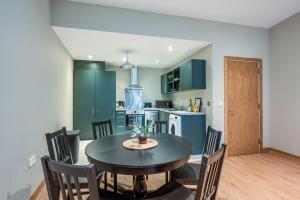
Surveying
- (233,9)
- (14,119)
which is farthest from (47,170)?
(233,9)

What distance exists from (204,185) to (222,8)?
10.2ft

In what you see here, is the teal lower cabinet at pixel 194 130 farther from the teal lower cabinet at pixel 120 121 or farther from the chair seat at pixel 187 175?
the teal lower cabinet at pixel 120 121

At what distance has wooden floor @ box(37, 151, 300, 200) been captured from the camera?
2.24 meters

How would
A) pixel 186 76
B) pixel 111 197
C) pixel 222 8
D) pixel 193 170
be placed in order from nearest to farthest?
pixel 111 197 → pixel 193 170 → pixel 222 8 → pixel 186 76

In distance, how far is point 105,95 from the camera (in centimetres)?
521

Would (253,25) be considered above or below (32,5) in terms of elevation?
above

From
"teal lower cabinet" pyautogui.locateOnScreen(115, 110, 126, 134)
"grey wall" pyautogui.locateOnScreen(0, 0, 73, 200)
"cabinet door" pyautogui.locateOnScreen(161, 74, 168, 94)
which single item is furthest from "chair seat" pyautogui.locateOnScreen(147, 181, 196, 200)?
"cabinet door" pyautogui.locateOnScreen(161, 74, 168, 94)

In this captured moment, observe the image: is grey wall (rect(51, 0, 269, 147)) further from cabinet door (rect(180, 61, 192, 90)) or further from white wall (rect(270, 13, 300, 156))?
cabinet door (rect(180, 61, 192, 90))

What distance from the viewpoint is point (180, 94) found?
559 centimetres

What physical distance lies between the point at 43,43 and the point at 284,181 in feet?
13.3

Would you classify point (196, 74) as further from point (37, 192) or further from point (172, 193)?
point (37, 192)

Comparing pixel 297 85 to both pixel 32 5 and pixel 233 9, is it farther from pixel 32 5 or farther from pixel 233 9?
pixel 32 5

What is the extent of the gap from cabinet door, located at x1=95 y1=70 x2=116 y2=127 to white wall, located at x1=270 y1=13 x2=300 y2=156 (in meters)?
4.05

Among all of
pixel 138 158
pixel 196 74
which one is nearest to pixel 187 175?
pixel 138 158
